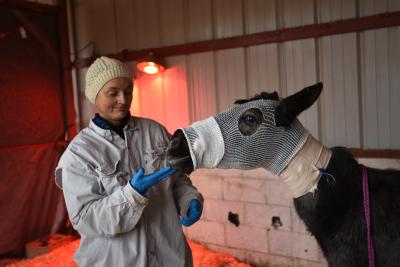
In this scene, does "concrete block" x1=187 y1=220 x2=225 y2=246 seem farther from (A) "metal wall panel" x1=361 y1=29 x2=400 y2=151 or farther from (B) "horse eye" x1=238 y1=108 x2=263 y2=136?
(B) "horse eye" x1=238 y1=108 x2=263 y2=136

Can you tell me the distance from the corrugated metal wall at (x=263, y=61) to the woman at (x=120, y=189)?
191cm

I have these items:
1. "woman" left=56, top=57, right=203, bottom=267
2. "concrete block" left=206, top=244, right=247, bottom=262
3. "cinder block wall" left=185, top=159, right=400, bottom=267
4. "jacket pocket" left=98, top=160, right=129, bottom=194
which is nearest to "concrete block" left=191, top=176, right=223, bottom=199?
"cinder block wall" left=185, top=159, right=400, bottom=267

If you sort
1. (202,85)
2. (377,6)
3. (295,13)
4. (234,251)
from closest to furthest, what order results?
(377,6) < (295,13) < (234,251) < (202,85)

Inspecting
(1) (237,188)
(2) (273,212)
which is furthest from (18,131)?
(2) (273,212)

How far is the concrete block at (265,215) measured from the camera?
390 cm

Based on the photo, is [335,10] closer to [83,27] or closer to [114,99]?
[114,99]

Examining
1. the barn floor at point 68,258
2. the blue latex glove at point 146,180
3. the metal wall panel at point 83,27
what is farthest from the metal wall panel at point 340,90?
the metal wall panel at point 83,27

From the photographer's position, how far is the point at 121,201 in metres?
1.87

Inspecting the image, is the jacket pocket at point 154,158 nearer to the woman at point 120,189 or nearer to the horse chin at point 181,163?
the woman at point 120,189

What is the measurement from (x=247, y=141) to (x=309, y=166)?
29cm

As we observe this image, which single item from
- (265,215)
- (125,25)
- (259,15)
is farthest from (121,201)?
(125,25)

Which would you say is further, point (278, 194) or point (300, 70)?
point (278, 194)

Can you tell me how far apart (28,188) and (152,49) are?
2.49 m

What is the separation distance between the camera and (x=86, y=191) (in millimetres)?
1942
